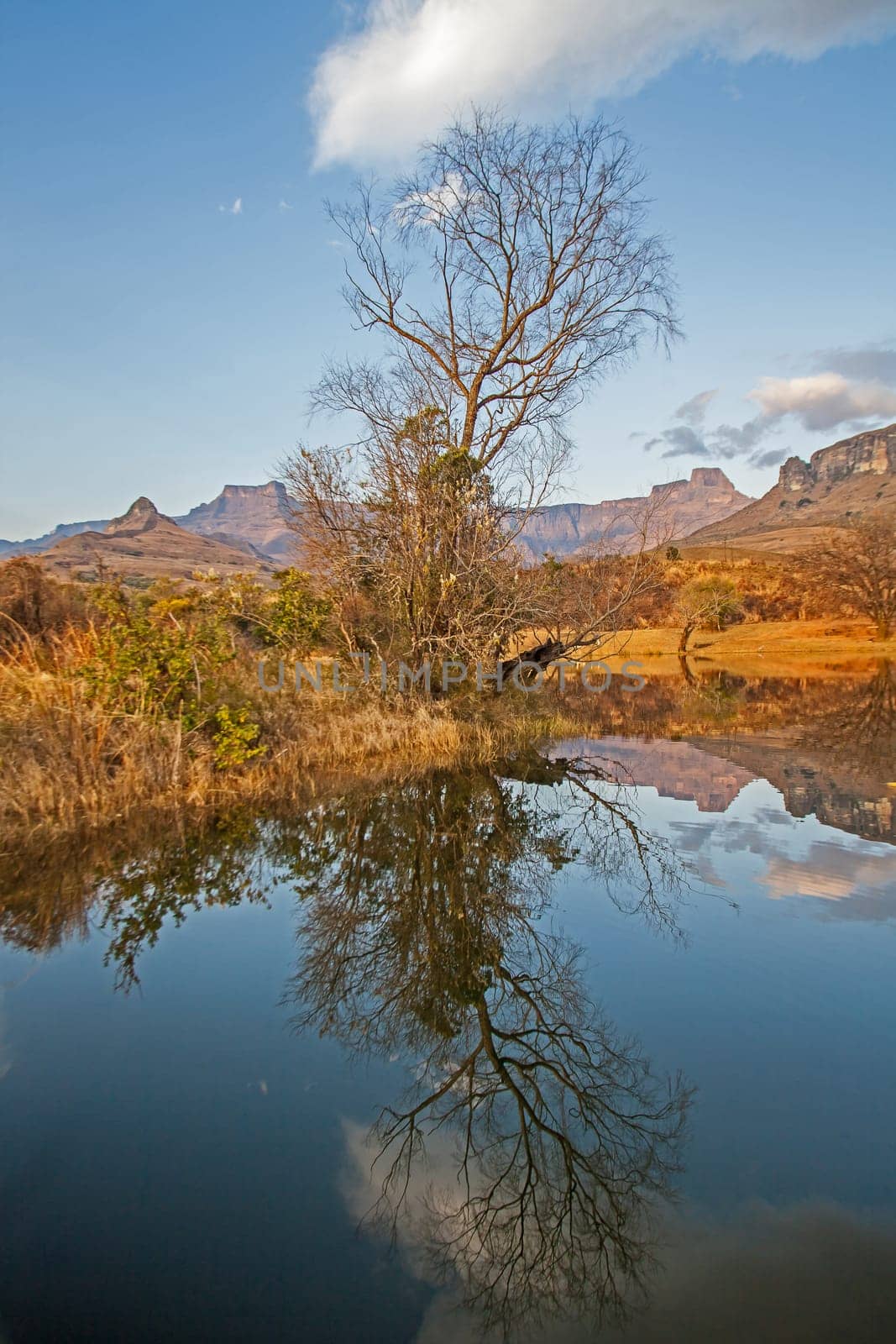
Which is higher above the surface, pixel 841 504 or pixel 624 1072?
pixel 841 504

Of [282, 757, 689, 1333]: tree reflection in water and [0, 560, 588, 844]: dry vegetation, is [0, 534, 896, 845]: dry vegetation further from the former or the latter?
[282, 757, 689, 1333]: tree reflection in water

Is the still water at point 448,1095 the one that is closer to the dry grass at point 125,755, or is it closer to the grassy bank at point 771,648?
the dry grass at point 125,755

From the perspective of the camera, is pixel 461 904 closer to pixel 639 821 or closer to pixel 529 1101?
pixel 529 1101

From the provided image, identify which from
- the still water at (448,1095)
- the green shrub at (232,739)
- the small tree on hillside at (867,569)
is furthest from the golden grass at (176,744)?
the small tree on hillside at (867,569)

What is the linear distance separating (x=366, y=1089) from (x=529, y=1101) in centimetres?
79

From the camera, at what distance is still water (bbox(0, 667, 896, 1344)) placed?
8.93 ft

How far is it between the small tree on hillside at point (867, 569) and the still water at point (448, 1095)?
102 ft

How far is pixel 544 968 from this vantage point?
523cm

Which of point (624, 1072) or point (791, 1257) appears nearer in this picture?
point (791, 1257)

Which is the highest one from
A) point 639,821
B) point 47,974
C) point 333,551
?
point 333,551

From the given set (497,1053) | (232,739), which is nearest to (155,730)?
(232,739)

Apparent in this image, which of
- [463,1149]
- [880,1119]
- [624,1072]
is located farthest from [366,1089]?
[880,1119]

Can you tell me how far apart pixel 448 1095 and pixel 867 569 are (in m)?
36.5

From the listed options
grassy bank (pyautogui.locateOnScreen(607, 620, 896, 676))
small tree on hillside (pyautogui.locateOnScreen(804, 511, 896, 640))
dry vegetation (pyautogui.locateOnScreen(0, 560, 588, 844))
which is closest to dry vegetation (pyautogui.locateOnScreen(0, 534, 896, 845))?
dry vegetation (pyautogui.locateOnScreen(0, 560, 588, 844))
